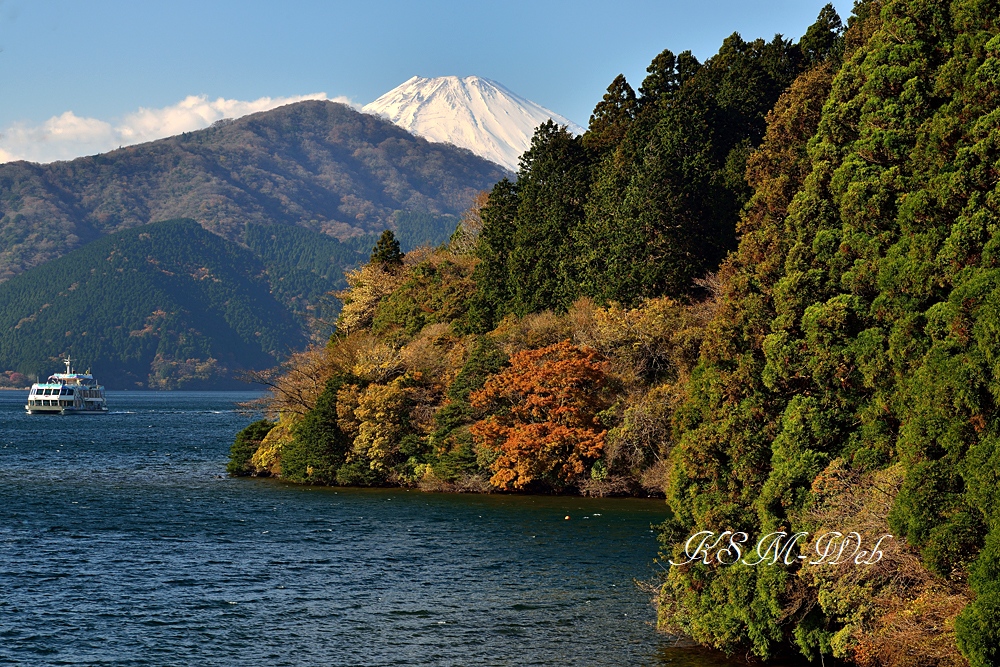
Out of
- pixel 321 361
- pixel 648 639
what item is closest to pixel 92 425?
pixel 321 361

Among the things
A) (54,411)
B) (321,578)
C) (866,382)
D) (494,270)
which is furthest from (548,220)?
(54,411)

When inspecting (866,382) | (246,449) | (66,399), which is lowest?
(246,449)

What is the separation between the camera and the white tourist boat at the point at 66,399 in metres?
175

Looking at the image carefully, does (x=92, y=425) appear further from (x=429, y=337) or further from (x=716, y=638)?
(x=716, y=638)

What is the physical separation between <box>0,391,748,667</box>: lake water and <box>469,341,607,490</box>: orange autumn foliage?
1.67 m

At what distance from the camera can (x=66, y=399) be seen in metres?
176

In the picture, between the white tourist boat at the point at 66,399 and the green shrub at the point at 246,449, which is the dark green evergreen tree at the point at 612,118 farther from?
the white tourist boat at the point at 66,399

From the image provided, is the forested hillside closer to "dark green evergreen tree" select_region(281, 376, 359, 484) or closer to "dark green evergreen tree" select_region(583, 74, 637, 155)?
"dark green evergreen tree" select_region(281, 376, 359, 484)

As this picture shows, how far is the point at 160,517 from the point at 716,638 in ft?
102

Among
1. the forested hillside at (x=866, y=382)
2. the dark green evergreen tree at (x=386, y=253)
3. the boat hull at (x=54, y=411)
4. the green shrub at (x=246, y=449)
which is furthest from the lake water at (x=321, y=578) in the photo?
the boat hull at (x=54, y=411)

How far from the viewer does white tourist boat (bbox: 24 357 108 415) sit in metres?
175

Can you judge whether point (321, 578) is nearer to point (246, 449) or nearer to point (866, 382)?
point (866, 382)

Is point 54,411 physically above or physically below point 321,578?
above

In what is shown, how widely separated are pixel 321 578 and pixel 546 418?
23.7 metres
